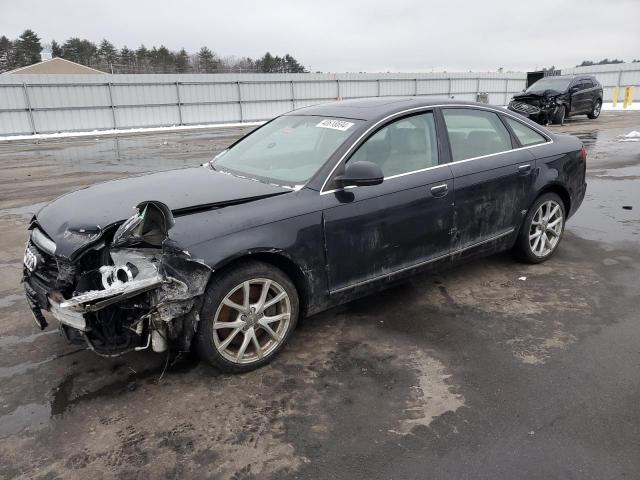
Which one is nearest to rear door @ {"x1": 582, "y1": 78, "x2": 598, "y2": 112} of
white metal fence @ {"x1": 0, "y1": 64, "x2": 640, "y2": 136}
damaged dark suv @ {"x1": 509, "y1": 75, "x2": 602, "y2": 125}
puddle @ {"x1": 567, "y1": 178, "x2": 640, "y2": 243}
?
damaged dark suv @ {"x1": 509, "y1": 75, "x2": 602, "y2": 125}

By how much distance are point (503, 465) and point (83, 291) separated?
240 centimetres

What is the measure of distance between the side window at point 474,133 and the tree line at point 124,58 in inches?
2312

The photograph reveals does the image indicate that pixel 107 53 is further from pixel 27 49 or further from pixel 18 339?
pixel 18 339

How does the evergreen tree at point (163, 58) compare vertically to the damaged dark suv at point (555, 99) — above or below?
above

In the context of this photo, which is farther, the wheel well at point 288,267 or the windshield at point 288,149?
the windshield at point 288,149

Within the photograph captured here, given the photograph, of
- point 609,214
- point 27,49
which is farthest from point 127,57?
point 609,214

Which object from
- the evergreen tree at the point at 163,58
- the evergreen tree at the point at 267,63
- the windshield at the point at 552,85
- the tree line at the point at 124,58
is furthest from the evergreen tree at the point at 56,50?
the windshield at the point at 552,85

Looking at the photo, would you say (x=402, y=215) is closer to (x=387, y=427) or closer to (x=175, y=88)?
(x=387, y=427)

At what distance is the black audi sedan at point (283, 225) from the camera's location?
284cm

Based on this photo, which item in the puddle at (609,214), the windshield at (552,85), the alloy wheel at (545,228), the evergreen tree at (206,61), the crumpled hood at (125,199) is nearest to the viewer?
the crumpled hood at (125,199)

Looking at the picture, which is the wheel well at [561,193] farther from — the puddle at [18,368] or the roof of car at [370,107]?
the puddle at [18,368]

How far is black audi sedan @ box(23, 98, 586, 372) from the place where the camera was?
2838 millimetres

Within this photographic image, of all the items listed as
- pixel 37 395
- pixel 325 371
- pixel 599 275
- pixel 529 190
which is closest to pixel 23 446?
pixel 37 395

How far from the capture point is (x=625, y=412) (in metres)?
2.78
